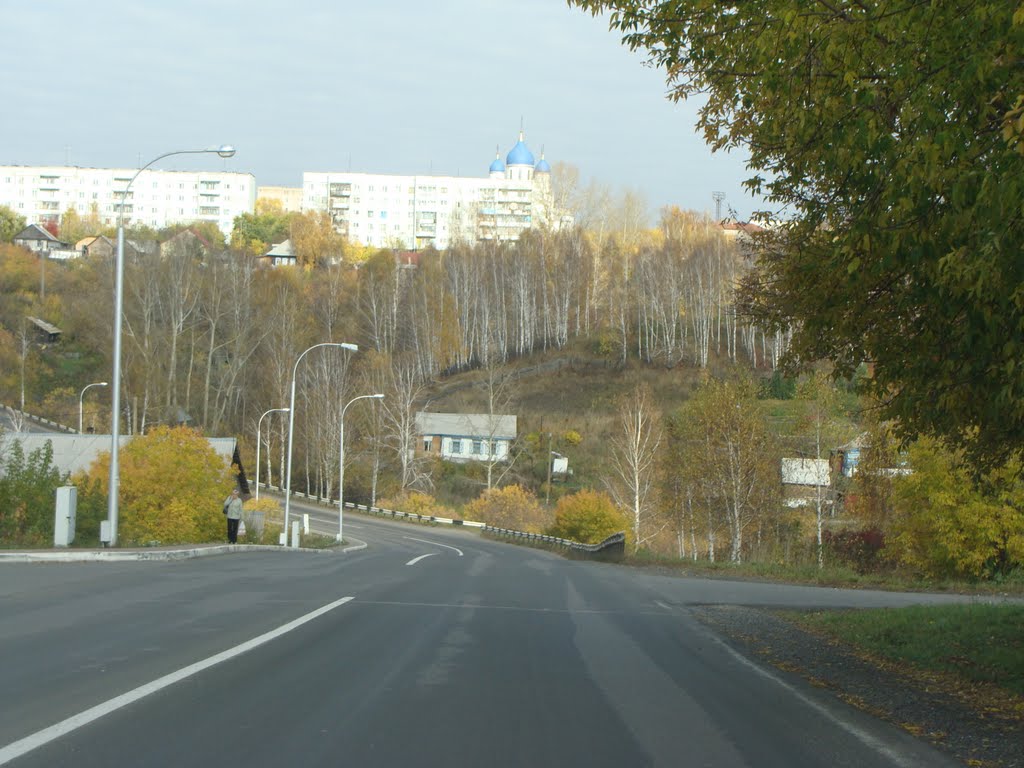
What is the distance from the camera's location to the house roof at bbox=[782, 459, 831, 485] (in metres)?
48.0

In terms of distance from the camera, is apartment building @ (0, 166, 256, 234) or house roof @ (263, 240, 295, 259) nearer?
house roof @ (263, 240, 295, 259)

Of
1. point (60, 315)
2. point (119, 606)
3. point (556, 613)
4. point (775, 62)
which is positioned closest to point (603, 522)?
point (556, 613)

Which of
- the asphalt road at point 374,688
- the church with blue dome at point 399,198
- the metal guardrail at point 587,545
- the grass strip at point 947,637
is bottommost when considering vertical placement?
the metal guardrail at point 587,545

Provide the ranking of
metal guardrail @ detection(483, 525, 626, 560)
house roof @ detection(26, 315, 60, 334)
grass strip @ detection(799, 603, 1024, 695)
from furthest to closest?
house roof @ detection(26, 315, 60, 334)
metal guardrail @ detection(483, 525, 626, 560)
grass strip @ detection(799, 603, 1024, 695)

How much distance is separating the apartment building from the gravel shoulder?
151m

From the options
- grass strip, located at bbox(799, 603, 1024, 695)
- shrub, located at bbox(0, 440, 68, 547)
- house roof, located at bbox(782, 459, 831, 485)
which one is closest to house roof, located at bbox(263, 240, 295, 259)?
house roof, located at bbox(782, 459, 831, 485)

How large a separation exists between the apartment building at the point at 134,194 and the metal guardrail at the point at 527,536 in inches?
3480

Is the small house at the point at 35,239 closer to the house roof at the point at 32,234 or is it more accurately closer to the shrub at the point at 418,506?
the house roof at the point at 32,234

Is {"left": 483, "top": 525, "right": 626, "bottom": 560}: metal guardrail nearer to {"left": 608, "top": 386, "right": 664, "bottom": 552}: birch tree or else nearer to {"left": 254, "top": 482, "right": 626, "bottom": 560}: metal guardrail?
{"left": 254, "top": 482, "right": 626, "bottom": 560}: metal guardrail

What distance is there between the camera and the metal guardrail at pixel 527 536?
4050 centimetres

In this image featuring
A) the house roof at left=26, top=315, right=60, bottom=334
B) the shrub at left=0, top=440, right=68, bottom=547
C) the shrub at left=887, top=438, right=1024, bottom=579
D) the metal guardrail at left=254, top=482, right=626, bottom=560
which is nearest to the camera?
the shrub at left=0, top=440, right=68, bottom=547

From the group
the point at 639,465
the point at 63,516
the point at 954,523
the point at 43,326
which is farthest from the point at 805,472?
the point at 43,326

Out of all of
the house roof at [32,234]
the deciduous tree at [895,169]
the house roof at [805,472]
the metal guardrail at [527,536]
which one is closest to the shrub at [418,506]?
the metal guardrail at [527,536]

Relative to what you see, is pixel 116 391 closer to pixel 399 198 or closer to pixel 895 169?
pixel 895 169
